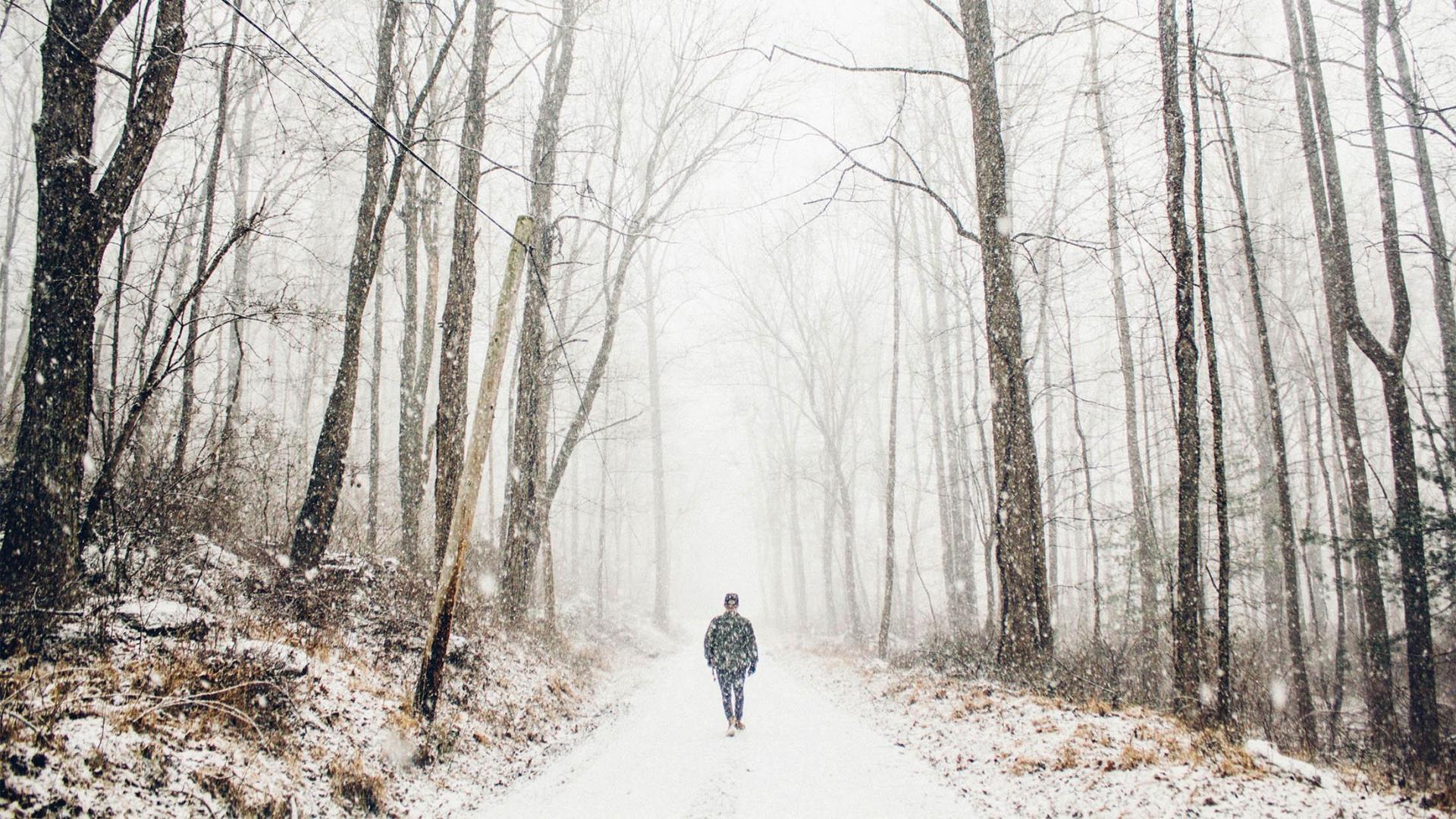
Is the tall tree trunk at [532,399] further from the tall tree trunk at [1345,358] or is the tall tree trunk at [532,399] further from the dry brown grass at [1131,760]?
the tall tree trunk at [1345,358]

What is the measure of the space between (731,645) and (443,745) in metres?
3.54

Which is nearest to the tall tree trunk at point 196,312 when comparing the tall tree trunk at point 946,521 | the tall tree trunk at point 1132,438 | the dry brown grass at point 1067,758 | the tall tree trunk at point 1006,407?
the dry brown grass at point 1067,758

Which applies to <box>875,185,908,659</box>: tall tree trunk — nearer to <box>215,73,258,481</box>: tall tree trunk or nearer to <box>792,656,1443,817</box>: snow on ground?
<box>792,656,1443,817</box>: snow on ground

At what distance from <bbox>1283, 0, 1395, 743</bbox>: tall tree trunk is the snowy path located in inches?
276

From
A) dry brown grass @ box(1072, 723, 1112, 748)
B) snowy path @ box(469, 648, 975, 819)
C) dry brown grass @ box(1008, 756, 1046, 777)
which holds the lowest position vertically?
snowy path @ box(469, 648, 975, 819)

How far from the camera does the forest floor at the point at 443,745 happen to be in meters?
3.59

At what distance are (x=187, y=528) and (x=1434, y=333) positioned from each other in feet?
163

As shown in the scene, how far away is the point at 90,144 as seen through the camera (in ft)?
15.6

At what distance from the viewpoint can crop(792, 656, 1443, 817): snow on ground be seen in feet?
13.0

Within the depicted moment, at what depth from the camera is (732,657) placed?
26.1 ft

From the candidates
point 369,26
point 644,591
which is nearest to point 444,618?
point 369,26

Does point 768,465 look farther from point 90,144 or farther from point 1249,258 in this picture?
point 90,144

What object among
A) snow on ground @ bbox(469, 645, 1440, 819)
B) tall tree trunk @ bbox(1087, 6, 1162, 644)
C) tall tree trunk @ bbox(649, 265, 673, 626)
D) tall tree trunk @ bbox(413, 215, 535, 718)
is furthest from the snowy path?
tall tree trunk @ bbox(649, 265, 673, 626)

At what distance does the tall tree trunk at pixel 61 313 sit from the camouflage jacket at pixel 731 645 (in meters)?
5.96
